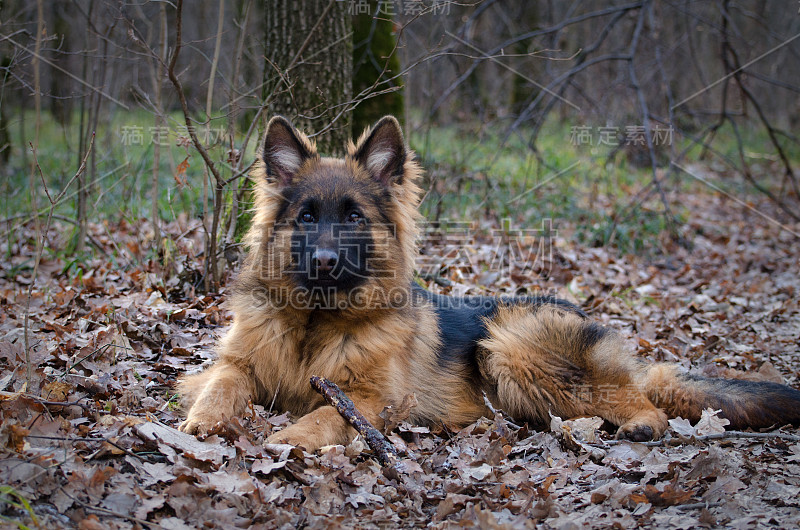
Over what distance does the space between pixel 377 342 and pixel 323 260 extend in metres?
0.77

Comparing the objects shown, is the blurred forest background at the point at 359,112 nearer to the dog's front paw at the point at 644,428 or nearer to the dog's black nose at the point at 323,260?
the dog's black nose at the point at 323,260

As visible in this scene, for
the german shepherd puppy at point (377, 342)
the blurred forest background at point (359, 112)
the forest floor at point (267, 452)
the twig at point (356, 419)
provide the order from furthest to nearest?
the blurred forest background at point (359, 112) → the german shepherd puppy at point (377, 342) → the twig at point (356, 419) → the forest floor at point (267, 452)

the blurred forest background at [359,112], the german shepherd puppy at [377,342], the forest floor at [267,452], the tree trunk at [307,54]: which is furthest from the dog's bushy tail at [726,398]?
the tree trunk at [307,54]

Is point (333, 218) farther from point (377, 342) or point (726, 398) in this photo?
point (726, 398)

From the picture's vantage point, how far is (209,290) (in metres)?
6.23

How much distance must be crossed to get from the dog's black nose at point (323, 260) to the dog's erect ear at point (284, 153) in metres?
0.85

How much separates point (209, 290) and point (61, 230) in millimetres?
3201

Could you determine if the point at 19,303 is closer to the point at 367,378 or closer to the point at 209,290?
the point at 209,290

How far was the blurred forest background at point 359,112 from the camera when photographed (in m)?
6.02

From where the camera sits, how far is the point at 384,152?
15.4ft

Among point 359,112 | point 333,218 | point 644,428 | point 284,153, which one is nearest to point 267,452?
point 333,218

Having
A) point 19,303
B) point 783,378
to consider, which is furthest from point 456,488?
point 19,303

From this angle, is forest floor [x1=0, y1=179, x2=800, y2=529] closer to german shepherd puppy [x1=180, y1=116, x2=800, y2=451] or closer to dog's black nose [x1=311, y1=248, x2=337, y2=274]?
german shepherd puppy [x1=180, y1=116, x2=800, y2=451]

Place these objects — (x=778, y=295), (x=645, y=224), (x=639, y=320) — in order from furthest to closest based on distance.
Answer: (x=645, y=224)
(x=778, y=295)
(x=639, y=320)
